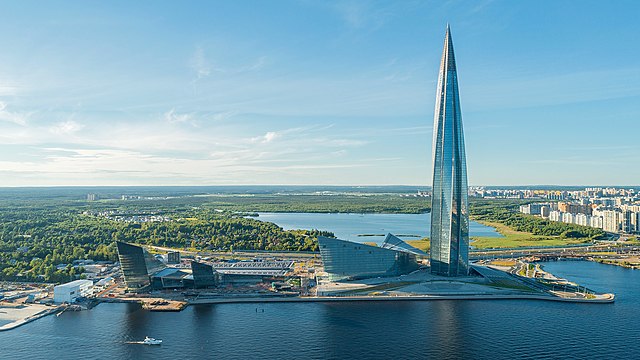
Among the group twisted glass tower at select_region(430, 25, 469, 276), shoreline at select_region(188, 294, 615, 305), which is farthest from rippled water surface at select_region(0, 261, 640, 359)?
twisted glass tower at select_region(430, 25, 469, 276)

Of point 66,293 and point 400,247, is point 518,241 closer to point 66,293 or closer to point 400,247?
point 400,247

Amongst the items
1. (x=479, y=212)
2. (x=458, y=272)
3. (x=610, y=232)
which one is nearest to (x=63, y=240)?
(x=458, y=272)

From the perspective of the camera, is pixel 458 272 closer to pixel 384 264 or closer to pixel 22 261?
pixel 384 264

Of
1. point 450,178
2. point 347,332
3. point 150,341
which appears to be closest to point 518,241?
point 450,178

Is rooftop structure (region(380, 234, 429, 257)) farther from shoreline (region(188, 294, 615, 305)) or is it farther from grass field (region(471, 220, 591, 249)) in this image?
grass field (region(471, 220, 591, 249))

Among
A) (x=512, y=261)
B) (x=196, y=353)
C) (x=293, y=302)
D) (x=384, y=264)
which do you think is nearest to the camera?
(x=196, y=353)

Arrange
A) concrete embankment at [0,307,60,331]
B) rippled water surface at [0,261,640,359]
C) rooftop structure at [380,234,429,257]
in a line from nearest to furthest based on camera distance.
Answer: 1. rippled water surface at [0,261,640,359]
2. concrete embankment at [0,307,60,331]
3. rooftop structure at [380,234,429,257]

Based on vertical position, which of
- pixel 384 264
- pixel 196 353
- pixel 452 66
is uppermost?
pixel 452 66
